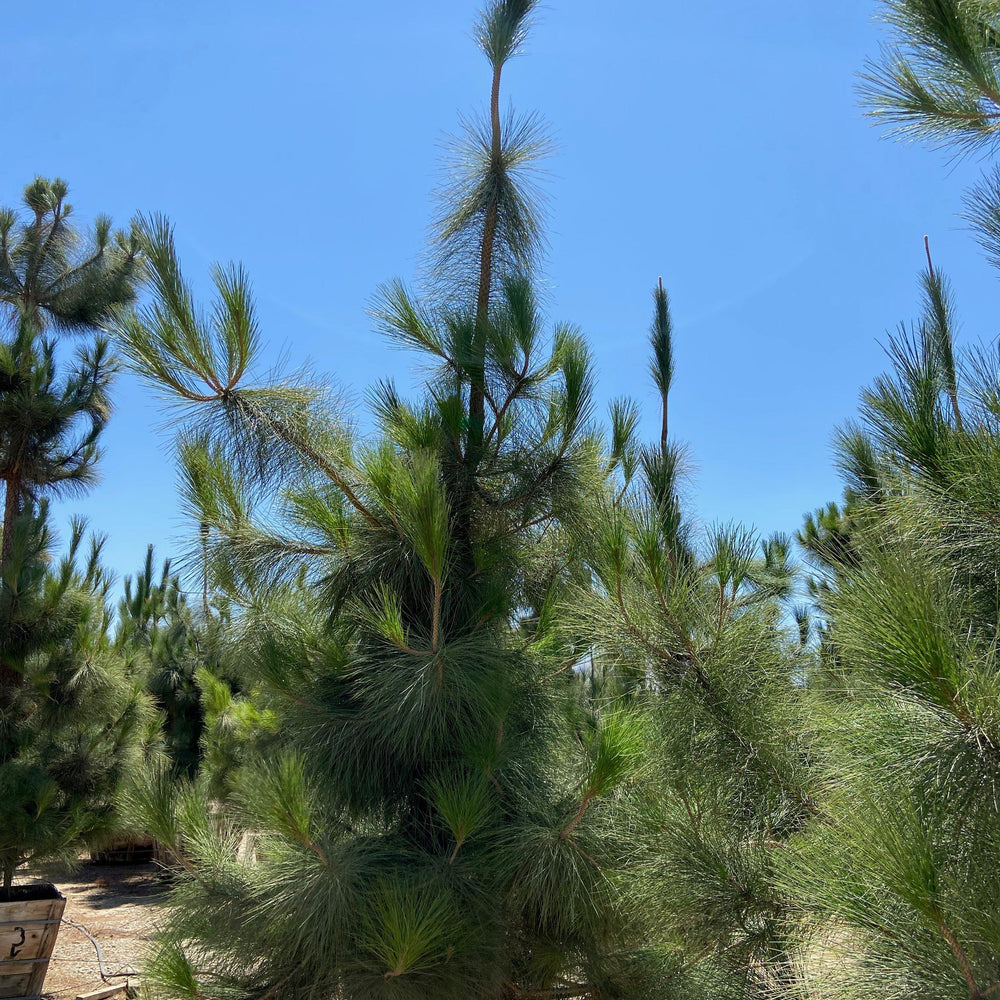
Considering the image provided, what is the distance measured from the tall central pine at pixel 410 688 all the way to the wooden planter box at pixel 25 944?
9.74 ft

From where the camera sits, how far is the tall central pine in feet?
8.01

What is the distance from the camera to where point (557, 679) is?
3135mm

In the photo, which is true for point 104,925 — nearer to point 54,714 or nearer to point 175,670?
point 54,714

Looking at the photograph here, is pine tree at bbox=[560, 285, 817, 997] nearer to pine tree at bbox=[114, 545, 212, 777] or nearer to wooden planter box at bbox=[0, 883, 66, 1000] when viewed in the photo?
wooden planter box at bbox=[0, 883, 66, 1000]

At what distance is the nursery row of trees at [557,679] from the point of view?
4.34 feet

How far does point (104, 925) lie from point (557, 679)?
7.44 m

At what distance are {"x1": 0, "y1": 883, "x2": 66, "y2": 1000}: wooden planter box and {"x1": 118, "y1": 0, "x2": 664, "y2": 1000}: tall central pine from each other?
297 centimetres

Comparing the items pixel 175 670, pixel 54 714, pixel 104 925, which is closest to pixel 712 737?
pixel 54 714

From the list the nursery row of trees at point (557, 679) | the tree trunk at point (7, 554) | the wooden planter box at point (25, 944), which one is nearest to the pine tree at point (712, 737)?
the nursery row of trees at point (557, 679)

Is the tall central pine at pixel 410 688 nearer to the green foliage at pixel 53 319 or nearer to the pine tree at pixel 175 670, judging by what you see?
the green foliage at pixel 53 319

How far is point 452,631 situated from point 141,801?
1182mm

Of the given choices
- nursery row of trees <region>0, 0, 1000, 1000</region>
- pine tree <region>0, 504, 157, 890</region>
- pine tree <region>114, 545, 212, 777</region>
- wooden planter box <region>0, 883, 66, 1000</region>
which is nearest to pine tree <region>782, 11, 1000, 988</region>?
nursery row of trees <region>0, 0, 1000, 1000</region>

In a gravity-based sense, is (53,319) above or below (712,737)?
above

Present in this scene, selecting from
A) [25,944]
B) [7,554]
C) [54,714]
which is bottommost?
[25,944]
